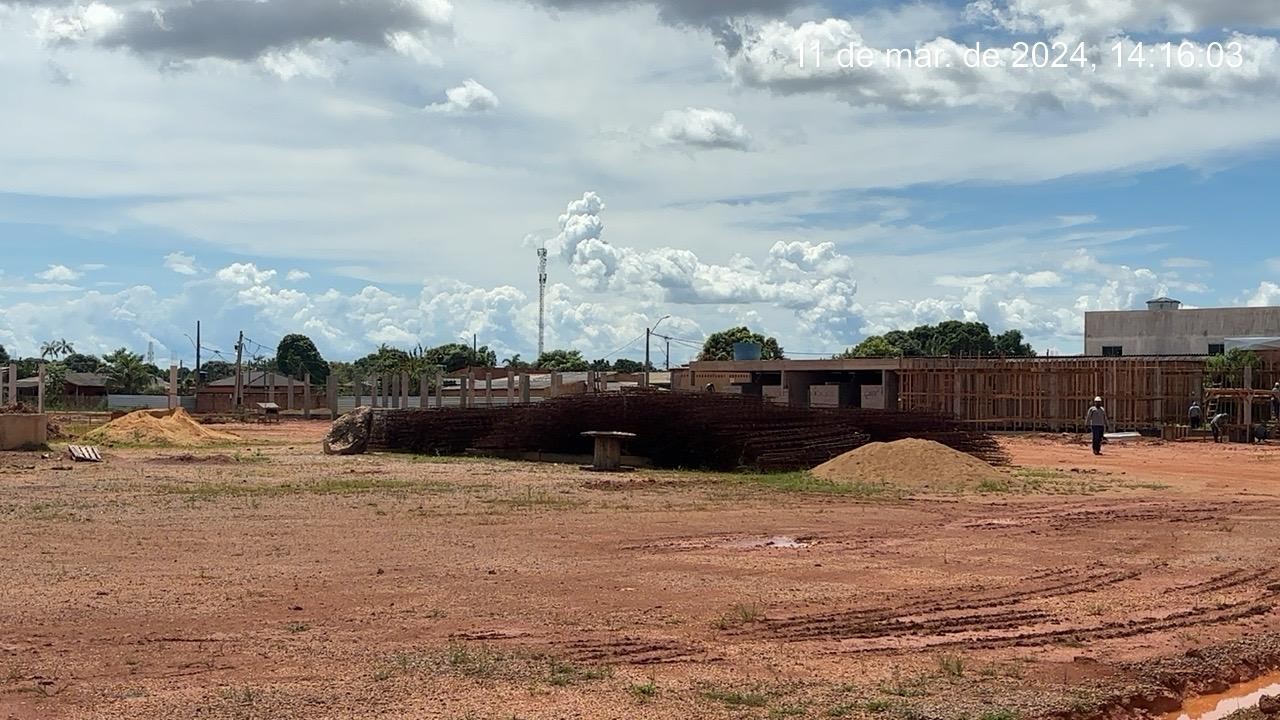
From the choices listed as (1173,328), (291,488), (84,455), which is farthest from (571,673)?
(1173,328)

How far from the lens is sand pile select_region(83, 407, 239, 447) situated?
116 ft

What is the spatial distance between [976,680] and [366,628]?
4117mm

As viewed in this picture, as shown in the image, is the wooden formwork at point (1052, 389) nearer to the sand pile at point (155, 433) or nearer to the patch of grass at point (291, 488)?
the patch of grass at point (291, 488)

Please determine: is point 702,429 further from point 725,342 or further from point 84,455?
point 725,342

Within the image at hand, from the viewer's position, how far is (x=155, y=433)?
119 ft

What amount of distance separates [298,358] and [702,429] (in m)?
85.3

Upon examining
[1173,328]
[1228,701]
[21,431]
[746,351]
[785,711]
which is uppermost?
[1173,328]

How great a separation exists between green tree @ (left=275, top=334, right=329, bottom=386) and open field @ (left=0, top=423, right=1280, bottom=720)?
87.4 meters

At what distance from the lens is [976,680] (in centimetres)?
742

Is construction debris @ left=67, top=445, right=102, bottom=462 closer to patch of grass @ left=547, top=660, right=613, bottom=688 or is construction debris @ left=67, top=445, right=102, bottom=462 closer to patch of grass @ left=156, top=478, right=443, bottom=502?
patch of grass @ left=156, top=478, right=443, bottom=502

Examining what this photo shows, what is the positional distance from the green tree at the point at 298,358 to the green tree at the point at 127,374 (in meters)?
12.6

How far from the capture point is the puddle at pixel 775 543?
13375 millimetres

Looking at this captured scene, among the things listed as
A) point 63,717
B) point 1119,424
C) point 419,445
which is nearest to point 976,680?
point 63,717

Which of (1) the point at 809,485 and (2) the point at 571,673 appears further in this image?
(1) the point at 809,485
